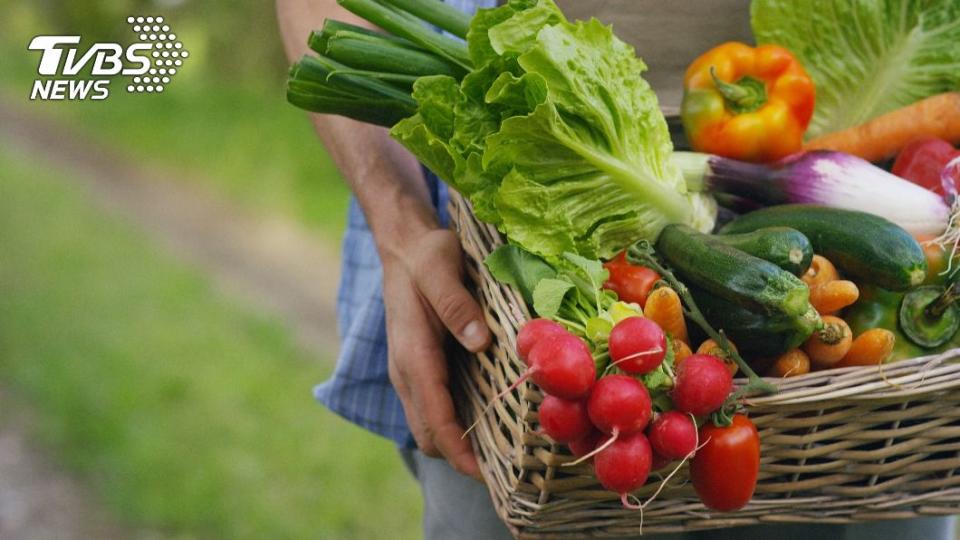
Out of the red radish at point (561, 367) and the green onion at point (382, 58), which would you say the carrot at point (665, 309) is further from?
the green onion at point (382, 58)

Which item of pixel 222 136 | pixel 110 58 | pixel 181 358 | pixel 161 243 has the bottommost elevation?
pixel 222 136

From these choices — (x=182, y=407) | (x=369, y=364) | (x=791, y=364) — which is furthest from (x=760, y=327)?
(x=182, y=407)

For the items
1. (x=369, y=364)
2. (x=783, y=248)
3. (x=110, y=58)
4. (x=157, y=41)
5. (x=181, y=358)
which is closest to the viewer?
(x=783, y=248)

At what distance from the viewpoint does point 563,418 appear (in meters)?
1.42

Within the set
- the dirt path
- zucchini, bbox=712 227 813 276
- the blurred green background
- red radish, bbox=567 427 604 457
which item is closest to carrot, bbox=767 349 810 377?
zucchini, bbox=712 227 813 276

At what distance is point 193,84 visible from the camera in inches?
376

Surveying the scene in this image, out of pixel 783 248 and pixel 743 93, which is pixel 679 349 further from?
pixel 743 93

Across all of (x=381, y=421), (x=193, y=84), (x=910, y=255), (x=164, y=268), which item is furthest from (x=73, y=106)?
(x=910, y=255)

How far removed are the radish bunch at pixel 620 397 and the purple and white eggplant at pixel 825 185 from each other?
0.64 meters

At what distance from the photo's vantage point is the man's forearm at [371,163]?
2.01 metres

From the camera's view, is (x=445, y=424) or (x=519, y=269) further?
(x=445, y=424)

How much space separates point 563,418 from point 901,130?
1089mm

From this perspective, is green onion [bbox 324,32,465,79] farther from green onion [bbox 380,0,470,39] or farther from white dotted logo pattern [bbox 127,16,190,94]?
white dotted logo pattern [bbox 127,16,190,94]

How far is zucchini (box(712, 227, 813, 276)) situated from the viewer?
65.8 inches
